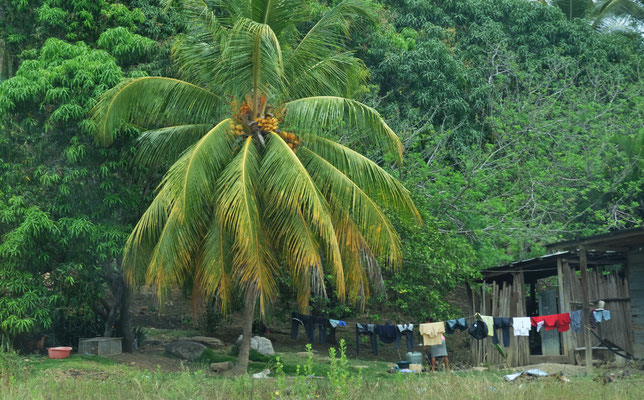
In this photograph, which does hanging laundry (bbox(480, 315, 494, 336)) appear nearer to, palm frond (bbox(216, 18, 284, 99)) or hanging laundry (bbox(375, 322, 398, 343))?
hanging laundry (bbox(375, 322, 398, 343))

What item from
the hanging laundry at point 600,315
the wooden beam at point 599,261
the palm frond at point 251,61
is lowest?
the hanging laundry at point 600,315

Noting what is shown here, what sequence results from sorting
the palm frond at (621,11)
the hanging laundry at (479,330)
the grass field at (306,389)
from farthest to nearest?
the palm frond at (621,11) < the hanging laundry at (479,330) < the grass field at (306,389)

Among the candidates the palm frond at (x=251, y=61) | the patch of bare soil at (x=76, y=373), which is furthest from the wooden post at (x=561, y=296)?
the patch of bare soil at (x=76, y=373)

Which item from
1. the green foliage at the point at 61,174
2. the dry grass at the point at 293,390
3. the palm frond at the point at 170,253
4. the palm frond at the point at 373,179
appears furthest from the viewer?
the green foliage at the point at 61,174

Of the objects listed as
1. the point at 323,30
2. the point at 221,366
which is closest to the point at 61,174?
the point at 221,366

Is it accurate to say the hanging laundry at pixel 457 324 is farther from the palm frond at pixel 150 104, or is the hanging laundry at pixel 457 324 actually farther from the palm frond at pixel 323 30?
the palm frond at pixel 150 104

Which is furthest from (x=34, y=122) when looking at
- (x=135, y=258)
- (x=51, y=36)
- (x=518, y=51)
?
(x=518, y=51)

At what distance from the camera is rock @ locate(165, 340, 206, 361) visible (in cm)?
1606

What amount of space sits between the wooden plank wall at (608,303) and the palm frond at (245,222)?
6.96m

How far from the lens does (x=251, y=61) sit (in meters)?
12.9

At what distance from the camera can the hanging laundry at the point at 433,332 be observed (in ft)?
51.9

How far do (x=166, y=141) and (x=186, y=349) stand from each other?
4935 millimetres

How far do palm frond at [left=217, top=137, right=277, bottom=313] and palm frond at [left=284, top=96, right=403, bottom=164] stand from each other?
127 cm

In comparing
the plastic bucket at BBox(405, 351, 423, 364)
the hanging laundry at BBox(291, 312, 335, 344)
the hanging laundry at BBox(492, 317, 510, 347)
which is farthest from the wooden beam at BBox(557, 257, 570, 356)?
the hanging laundry at BBox(291, 312, 335, 344)
